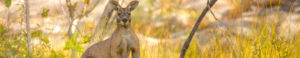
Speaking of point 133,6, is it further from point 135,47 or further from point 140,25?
point 140,25

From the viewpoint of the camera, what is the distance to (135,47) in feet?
11.2

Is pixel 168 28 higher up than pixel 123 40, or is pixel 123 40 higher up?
pixel 123 40

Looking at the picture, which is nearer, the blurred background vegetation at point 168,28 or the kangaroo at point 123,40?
the kangaroo at point 123,40

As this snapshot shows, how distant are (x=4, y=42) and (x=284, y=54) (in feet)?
9.54

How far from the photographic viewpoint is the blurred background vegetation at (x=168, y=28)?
425cm

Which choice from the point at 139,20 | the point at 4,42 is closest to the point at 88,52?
the point at 4,42

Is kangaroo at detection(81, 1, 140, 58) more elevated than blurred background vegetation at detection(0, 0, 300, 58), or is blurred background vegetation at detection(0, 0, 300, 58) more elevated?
kangaroo at detection(81, 1, 140, 58)

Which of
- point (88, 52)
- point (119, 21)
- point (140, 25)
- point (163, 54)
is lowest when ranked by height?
point (140, 25)

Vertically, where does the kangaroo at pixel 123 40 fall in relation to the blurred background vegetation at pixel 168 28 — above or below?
above

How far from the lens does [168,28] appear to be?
31.6 ft

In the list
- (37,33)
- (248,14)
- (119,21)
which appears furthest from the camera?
(248,14)

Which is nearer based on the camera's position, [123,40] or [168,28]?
[123,40]

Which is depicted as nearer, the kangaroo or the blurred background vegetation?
the kangaroo

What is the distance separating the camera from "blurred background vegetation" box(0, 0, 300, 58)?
425 centimetres
